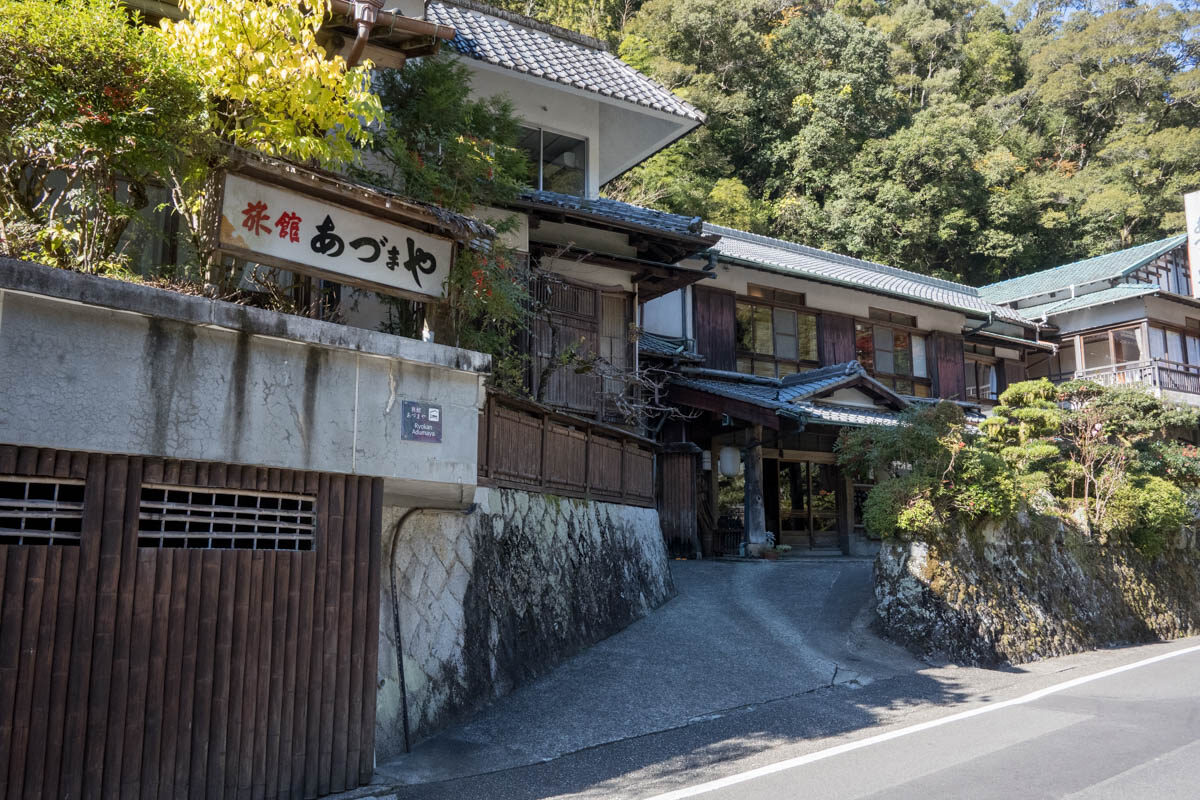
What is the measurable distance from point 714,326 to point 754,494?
507 centimetres

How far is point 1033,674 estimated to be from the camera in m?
11.5

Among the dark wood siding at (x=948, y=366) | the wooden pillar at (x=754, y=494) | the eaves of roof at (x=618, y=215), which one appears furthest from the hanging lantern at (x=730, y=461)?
the dark wood siding at (x=948, y=366)

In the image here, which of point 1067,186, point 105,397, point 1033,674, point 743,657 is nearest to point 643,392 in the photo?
point 743,657

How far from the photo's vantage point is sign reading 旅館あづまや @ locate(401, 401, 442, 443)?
7781mm

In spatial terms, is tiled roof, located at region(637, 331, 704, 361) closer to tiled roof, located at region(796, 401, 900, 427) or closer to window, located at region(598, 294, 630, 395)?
window, located at region(598, 294, 630, 395)

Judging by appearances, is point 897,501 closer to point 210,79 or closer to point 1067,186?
point 210,79

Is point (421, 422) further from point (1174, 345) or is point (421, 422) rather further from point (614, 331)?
point (1174, 345)

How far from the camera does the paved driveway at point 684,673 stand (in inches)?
315

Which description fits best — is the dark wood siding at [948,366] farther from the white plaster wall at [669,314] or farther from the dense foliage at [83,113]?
the dense foliage at [83,113]

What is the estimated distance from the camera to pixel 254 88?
728 centimetres

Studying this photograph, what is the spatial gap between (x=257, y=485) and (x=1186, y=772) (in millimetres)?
7949

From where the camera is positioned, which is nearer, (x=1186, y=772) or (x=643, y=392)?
(x=1186, y=772)

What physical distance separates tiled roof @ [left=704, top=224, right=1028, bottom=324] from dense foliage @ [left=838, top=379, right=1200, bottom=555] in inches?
258

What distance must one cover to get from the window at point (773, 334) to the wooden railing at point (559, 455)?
7979 mm
